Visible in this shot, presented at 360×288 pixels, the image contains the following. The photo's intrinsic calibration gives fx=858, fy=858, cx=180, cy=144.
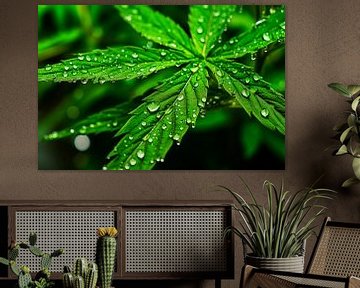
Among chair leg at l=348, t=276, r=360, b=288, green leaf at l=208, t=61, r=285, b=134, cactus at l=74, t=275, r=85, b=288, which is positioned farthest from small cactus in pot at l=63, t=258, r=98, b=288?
green leaf at l=208, t=61, r=285, b=134

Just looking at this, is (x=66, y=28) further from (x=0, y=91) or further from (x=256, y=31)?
(x=256, y=31)

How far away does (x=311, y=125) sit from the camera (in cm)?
597

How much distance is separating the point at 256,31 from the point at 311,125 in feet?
2.48

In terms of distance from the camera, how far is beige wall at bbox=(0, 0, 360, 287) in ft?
19.4

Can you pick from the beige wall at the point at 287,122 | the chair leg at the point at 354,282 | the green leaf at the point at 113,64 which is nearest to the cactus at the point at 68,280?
the chair leg at the point at 354,282

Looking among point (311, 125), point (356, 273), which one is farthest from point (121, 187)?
point (356, 273)

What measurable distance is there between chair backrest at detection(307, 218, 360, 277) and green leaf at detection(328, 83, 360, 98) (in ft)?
3.32

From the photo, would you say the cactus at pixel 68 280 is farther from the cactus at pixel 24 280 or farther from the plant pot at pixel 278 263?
the plant pot at pixel 278 263

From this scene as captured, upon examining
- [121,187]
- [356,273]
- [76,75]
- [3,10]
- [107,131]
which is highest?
[3,10]

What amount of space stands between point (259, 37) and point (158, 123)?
92 centimetres

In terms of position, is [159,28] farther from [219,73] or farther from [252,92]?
[252,92]

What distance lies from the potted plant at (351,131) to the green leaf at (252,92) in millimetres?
424

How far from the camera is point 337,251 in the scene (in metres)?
4.92

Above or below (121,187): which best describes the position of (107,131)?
above
